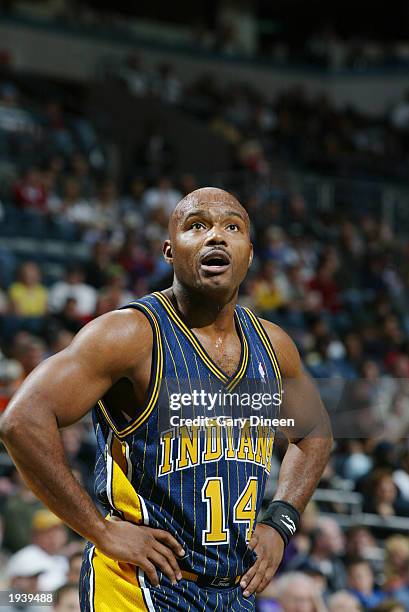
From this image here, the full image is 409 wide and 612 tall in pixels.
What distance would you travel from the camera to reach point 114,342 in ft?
9.74

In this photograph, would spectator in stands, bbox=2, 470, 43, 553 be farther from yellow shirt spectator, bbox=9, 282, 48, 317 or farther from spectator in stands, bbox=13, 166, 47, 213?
spectator in stands, bbox=13, 166, 47, 213

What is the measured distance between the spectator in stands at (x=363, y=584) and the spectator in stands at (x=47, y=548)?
2060 mm

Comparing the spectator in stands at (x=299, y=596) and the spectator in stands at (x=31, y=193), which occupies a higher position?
the spectator in stands at (x=31, y=193)

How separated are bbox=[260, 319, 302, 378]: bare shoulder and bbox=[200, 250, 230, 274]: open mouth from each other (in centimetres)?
45

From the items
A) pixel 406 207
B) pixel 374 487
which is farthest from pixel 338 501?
pixel 406 207

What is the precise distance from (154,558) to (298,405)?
0.79 metres

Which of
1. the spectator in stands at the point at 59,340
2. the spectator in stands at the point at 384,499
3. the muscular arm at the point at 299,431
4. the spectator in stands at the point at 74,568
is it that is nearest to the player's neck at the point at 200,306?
the muscular arm at the point at 299,431

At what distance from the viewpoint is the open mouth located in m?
3.11

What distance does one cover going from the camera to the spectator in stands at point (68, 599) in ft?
15.7

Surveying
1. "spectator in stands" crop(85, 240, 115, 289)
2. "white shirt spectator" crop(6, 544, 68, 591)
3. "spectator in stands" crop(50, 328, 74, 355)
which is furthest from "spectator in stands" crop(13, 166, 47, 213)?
"white shirt spectator" crop(6, 544, 68, 591)

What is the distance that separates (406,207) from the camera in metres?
17.4

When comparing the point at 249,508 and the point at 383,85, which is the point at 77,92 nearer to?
the point at 383,85

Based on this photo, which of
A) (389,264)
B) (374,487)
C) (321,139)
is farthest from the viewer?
(321,139)

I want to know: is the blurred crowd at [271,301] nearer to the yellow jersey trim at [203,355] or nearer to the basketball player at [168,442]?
the basketball player at [168,442]
